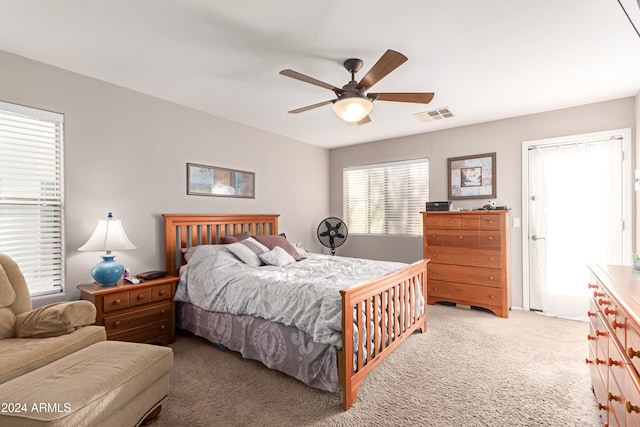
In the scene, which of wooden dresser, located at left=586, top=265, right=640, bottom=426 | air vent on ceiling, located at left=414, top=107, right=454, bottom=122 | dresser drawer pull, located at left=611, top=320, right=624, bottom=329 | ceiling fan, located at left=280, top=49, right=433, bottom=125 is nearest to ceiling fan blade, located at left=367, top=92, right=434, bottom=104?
ceiling fan, located at left=280, top=49, right=433, bottom=125

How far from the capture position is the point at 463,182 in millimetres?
4379

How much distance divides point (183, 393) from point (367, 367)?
134 centimetres

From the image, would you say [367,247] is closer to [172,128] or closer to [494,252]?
[494,252]

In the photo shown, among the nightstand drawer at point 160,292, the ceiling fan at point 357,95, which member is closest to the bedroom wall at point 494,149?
the ceiling fan at point 357,95

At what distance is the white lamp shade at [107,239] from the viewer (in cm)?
258

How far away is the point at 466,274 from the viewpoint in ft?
13.0

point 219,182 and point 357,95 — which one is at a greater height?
point 357,95

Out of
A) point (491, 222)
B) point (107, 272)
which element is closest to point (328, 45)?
point (107, 272)

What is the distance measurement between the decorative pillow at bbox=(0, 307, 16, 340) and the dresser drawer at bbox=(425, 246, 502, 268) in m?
4.16

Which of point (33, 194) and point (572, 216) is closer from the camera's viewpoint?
point (33, 194)

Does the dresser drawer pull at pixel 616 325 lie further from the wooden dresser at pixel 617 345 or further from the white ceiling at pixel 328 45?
the white ceiling at pixel 328 45

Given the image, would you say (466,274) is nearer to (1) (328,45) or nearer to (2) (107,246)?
(1) (328,45)

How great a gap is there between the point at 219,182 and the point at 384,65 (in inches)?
103

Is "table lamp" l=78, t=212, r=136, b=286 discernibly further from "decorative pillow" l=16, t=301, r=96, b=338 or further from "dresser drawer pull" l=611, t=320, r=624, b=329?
"dresser drawer pull" l=611, t=320, r=624, b=329
